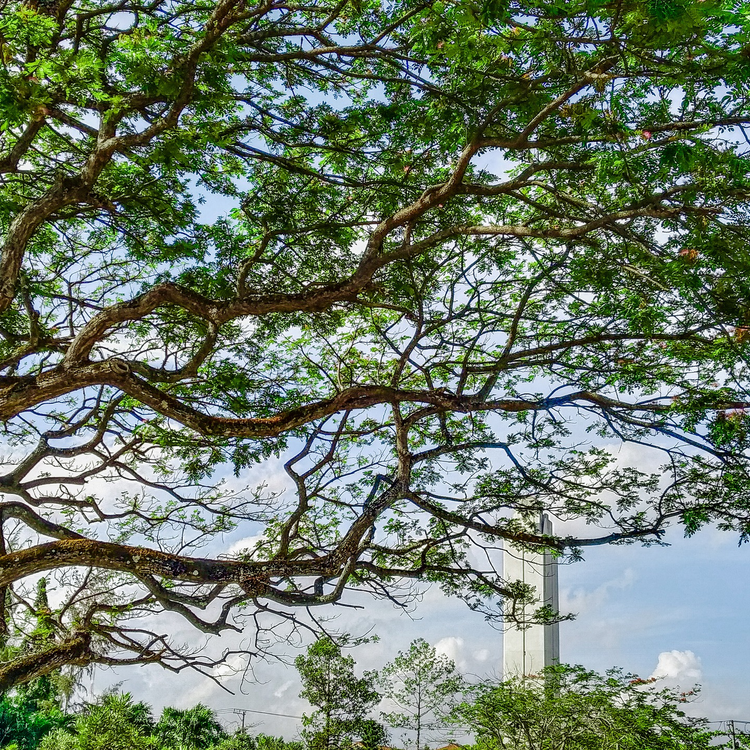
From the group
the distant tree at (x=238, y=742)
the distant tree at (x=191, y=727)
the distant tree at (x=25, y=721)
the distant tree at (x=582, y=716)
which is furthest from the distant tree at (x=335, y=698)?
the distant tree at (x=25, y=721)

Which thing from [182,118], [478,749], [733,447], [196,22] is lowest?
[478,749]

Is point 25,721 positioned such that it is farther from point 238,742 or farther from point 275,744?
point 275,744

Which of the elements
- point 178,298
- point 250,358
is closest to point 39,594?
point 250,358

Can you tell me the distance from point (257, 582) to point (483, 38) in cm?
356

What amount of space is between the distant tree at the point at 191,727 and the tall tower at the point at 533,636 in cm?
431

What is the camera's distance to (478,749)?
277 inches

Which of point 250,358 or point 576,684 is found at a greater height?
point 250,358

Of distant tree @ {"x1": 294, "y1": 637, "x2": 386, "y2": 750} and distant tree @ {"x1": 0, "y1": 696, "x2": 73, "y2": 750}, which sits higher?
distant tree @ {"x1": 294, "y1": 637, "x2": 386, "y2": 750}

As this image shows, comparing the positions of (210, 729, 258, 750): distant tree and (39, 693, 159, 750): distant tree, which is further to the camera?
(210, 729, 258, 750): distant tree

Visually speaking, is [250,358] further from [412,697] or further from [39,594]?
[412,697]

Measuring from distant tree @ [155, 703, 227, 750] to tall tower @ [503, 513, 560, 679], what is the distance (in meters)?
4.31

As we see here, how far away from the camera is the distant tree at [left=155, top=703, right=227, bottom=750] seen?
32.0 feet

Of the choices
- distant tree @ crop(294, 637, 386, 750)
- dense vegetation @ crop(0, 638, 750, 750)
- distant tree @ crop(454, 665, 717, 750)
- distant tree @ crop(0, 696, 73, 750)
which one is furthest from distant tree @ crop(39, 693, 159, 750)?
distant tree @ crop(454, 665, 717, 750)

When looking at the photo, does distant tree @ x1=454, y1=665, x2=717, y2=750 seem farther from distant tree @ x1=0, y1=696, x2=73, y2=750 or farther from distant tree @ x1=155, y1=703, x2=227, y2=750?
distant tree @ x1=0, y1=696, x2=73, y2=750
